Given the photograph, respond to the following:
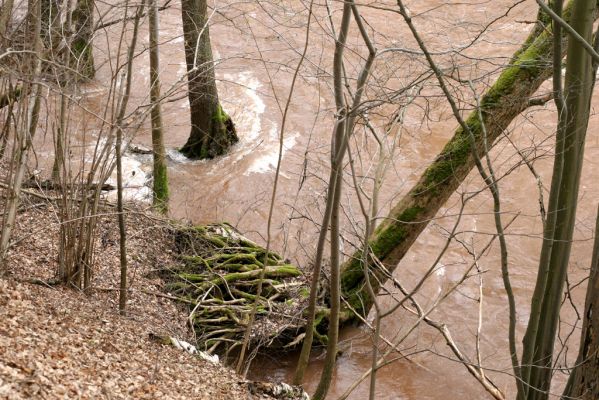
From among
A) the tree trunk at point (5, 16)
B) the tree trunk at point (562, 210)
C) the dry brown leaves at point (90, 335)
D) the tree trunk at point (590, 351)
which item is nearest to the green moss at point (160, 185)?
the dry brown leaves at point (90, 335)

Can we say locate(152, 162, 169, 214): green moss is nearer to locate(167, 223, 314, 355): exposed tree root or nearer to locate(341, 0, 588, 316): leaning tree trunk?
locate(167, 223, 314, 355): exposed tree root

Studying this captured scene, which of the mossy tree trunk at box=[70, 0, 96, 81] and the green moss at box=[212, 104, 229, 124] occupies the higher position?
the mossy tree trunk at box=[70, 0, 96, 81]

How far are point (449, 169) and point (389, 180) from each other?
3.73 m

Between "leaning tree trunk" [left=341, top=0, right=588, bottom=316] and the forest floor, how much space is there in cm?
210

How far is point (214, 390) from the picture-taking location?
6355mm

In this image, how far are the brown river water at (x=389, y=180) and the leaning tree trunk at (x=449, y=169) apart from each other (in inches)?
13.2

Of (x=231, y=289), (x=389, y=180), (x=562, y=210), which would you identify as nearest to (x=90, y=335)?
(x=231, y=289)

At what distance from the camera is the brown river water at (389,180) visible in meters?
8.62

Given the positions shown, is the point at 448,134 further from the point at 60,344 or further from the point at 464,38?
the point at 60,344

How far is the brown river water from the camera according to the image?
8.62m

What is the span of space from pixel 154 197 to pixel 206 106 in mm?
2330

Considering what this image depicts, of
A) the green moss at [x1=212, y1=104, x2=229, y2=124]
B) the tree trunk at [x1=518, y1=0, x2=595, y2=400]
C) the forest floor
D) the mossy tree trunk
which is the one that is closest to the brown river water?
the mossy tree trunk

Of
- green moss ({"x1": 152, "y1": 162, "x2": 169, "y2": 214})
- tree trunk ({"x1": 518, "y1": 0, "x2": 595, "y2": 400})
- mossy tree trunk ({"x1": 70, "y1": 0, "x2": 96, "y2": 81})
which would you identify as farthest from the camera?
green moss ({"x1": 152, "y1": 162, "x2": 169, "y2": 214})

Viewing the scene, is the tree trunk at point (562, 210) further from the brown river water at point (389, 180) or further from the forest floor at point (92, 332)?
the forest floor at point (92, 332)
